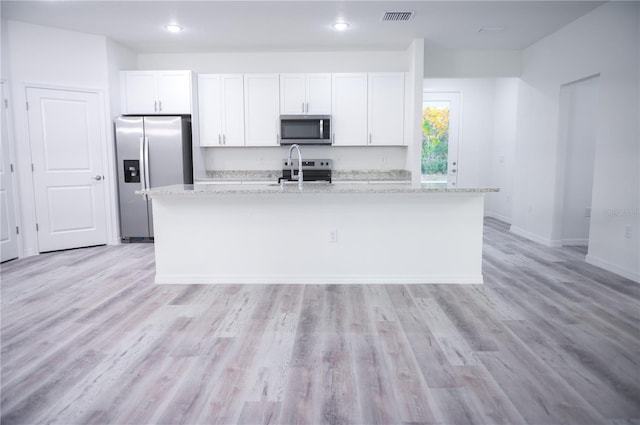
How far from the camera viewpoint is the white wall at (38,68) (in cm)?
448

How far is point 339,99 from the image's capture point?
5.46 meters

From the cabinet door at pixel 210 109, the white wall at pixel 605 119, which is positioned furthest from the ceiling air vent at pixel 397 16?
the cabinet door at pixel 210 109

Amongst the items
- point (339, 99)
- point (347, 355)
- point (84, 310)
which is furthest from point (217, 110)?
point (347, 355)

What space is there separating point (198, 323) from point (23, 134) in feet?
11.6

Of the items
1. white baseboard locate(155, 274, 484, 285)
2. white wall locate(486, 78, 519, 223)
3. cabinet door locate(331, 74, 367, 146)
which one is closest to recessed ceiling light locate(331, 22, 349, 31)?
cabinet door locate(331, 74, 367, 146)

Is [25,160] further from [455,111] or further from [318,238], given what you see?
[455,111]

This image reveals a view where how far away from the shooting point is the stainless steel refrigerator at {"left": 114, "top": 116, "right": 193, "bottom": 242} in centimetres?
513

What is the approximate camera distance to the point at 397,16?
4238 mm

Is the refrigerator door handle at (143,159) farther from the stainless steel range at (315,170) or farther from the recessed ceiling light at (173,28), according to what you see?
the stainless steel range at (315,170)

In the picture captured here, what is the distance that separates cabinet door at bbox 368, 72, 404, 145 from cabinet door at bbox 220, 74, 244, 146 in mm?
Answer: 1756

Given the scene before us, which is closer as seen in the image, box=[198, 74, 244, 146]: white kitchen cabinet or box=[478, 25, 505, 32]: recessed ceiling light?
box=[478, 25, 505, 32]: recessed ceiling light

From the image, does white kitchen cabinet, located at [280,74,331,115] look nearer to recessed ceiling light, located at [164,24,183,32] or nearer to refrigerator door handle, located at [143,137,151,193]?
recessed ceiling light, located at [164,24,183,32]

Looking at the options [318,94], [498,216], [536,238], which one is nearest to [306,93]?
[318,94]

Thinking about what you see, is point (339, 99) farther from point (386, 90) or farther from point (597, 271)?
point (597, 271)
